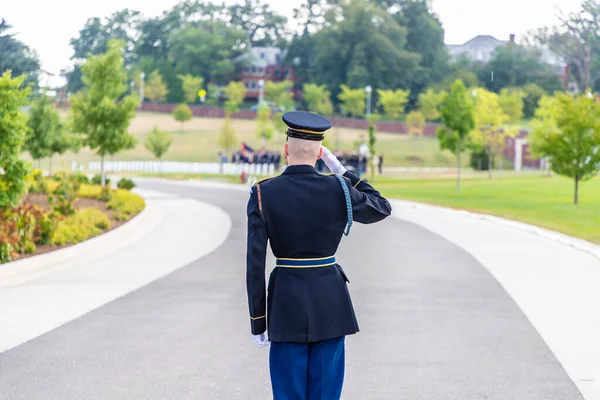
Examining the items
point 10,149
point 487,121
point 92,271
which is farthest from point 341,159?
point 92,271

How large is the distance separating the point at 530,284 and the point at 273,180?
9.03m

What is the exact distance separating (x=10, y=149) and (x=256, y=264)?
1150 centimetres

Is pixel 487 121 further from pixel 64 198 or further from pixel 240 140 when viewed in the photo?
pixel 64 198

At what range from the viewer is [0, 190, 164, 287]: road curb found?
1440 centimetres

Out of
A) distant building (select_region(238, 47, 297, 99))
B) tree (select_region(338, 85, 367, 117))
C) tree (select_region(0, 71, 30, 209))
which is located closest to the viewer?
tree (select_region(0, 71, 30, 209))

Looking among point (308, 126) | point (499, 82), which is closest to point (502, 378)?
point (308, 126)

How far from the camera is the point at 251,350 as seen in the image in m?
8.77

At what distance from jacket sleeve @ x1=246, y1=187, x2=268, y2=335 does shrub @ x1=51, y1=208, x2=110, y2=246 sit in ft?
44.4

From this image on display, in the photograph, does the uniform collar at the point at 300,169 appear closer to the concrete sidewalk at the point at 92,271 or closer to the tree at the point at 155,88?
the concrete sidewalk at the point at 92,271

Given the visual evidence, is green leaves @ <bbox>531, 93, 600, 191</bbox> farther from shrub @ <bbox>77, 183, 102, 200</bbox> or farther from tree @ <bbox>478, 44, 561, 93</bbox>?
tree @ <bbox>478, 44, 561, 93</bbox>

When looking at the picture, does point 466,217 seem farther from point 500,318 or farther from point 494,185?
point 494,185

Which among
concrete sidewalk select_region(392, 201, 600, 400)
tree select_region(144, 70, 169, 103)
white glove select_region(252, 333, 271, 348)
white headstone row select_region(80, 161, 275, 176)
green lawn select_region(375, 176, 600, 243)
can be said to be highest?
tree select_region(144, 70, 169, 103)

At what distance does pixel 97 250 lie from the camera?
18625 millimetres

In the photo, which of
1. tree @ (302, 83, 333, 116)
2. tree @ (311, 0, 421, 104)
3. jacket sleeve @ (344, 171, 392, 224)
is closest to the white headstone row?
tree @ (302, 83, 333, 116)
